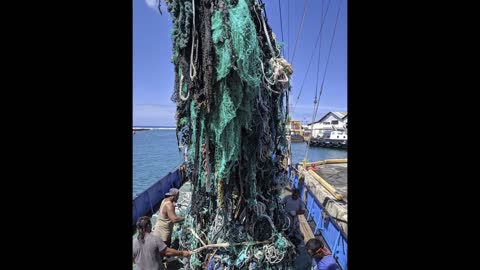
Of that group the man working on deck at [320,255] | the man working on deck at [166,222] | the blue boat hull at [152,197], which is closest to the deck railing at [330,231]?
the man working on deck at [320,255]

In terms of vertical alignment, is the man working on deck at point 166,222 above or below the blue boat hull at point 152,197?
above

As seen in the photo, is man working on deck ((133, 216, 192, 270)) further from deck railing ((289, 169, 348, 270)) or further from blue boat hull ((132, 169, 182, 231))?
deck railing ((289, 169, 348, 270))

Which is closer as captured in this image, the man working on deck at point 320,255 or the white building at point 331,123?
the man working on deck at point 320,255

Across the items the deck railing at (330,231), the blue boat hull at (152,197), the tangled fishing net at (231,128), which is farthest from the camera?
the blue boat hull at (152,197)

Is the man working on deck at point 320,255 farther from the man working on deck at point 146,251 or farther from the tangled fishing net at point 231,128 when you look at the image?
the man working on deck at point 146,251

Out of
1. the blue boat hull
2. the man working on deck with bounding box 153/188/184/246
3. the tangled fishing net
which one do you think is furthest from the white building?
the man working on deck with bounding box 153/188/184/246

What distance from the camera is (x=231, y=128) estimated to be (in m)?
3.06

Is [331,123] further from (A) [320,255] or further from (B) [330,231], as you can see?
(A) [320,255]

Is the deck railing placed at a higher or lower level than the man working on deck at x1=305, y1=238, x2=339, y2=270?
lower

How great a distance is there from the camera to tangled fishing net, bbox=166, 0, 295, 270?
9.05 ft

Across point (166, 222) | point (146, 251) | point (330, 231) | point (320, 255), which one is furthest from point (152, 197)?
point (320, 255)

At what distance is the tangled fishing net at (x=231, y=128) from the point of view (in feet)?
9.05
